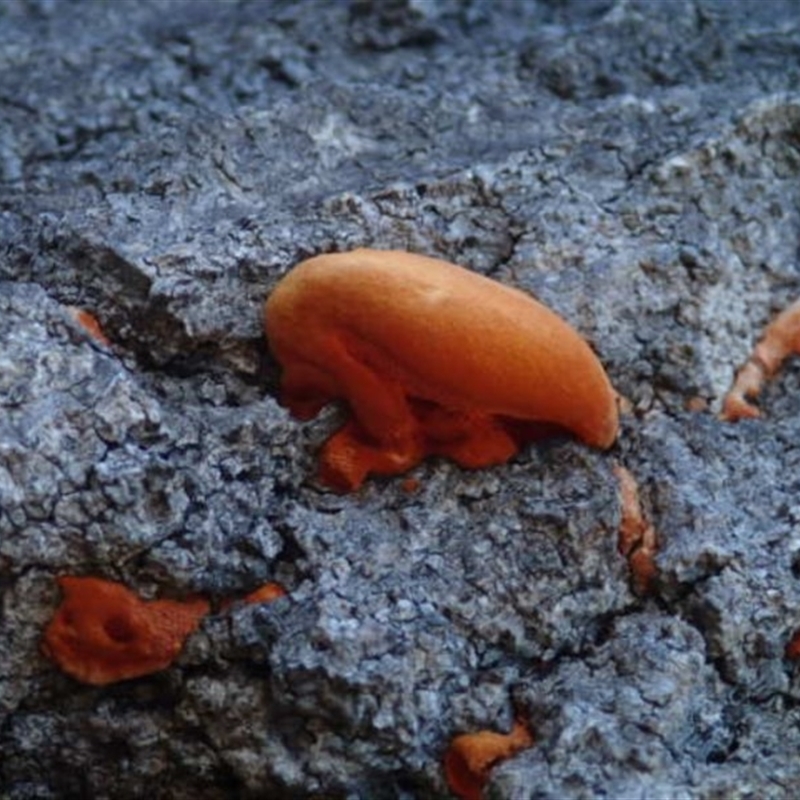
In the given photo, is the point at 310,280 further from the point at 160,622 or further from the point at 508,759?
the point at 508,759

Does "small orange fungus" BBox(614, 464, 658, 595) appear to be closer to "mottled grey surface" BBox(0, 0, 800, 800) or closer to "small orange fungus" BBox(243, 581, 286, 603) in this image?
"mottled grey surface" BBox(0, 0, 800, 800)

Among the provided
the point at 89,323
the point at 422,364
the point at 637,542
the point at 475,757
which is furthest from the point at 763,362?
the point at 89,323

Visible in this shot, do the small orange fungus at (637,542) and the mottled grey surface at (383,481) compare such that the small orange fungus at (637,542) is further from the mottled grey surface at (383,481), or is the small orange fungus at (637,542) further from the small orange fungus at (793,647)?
the small orange fungus at (793,647)

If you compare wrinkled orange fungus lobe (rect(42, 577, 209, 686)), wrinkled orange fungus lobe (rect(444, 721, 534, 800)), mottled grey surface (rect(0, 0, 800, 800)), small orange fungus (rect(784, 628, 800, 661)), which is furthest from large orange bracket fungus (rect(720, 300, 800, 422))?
wrinkled orange fungus lobe (rect(42, 577, 209, 686))

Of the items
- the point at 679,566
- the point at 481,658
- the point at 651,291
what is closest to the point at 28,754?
the point at 481,658

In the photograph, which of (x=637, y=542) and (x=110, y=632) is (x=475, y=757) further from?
(x=110, y=632)

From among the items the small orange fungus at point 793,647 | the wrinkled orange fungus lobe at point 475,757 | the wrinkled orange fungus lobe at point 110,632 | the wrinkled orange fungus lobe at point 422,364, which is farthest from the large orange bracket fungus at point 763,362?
the wrinkled orange fungus lobe at point 110,632
